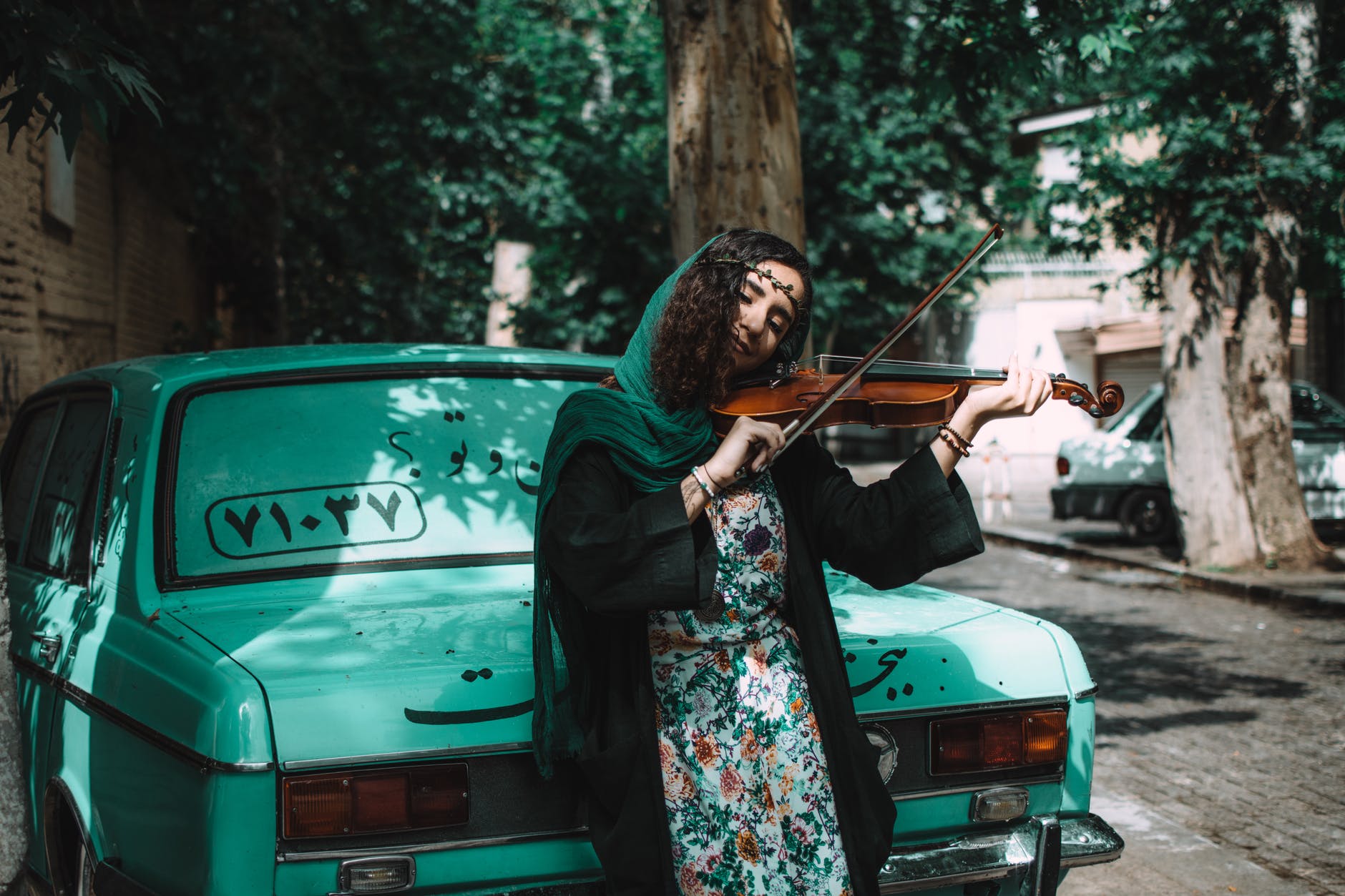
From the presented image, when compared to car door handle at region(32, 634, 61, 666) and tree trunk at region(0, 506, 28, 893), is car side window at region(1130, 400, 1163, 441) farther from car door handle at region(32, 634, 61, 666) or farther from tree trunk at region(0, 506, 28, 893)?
tree trunk at region(0, 506, 28, 893)

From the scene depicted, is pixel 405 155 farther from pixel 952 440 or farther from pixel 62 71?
pixel 952 440

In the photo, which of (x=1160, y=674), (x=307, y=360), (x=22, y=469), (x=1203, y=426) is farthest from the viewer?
(x=1203, y=426)

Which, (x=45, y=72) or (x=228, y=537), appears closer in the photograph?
(x=228, y=537)

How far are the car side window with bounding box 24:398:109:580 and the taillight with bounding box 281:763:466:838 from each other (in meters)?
1.38

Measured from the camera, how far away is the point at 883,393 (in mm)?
2455

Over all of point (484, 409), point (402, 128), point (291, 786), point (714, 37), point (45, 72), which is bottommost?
point (291, 786)

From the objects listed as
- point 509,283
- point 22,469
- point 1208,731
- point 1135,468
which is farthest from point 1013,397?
point 509,283

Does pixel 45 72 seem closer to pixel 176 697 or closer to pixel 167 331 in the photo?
pixel 176 697

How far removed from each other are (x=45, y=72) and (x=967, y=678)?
2.82 meters

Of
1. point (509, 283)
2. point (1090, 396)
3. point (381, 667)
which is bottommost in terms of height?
point (381, 667)

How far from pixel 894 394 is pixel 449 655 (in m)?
0.97

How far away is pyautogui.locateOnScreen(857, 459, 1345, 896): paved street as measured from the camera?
4.53 meters

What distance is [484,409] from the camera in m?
3.51

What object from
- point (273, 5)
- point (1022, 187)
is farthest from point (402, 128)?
point (1022, 187)
